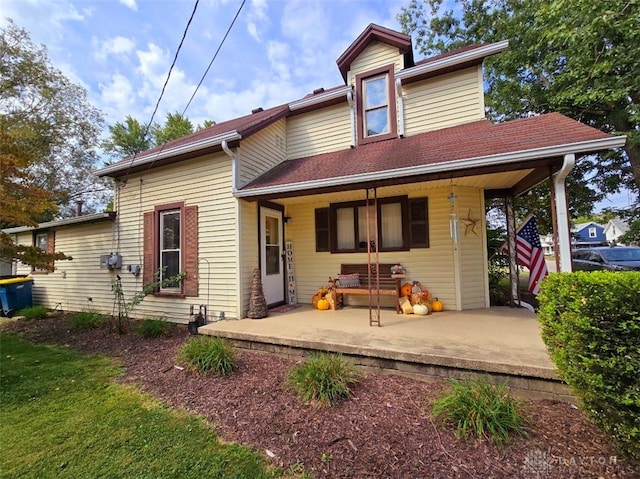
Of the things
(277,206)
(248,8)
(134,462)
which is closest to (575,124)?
(248,8)

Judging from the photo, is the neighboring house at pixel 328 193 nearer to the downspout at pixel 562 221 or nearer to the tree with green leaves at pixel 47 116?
the downspout at pixel 562 221

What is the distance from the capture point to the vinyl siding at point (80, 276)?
742cm

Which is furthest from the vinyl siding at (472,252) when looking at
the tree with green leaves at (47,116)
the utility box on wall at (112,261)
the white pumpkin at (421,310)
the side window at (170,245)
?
the tree with green leaves at (47,116)

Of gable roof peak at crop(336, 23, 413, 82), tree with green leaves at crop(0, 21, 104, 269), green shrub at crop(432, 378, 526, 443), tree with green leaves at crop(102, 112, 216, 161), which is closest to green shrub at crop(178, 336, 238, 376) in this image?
green shrub at crop(432, 378, 526, 443)

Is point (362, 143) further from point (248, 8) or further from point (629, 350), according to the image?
point (629, 350)

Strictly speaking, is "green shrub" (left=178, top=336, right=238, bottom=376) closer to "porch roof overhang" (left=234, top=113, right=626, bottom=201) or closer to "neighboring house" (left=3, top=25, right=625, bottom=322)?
"neighboring house" (left=3, top=25, right=625, bottom=322)

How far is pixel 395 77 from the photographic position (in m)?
6.61

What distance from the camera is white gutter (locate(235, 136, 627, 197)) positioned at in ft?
11.2

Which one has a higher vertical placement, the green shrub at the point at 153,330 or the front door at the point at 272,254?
the front door at the point at 272,254

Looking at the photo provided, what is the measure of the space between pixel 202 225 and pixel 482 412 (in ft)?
18.2

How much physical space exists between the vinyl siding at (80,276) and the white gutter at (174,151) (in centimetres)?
147

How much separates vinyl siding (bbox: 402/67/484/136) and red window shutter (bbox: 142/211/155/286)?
6.29m

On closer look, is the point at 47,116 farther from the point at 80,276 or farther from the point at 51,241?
the point at 80,276

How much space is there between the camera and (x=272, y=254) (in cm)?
658
